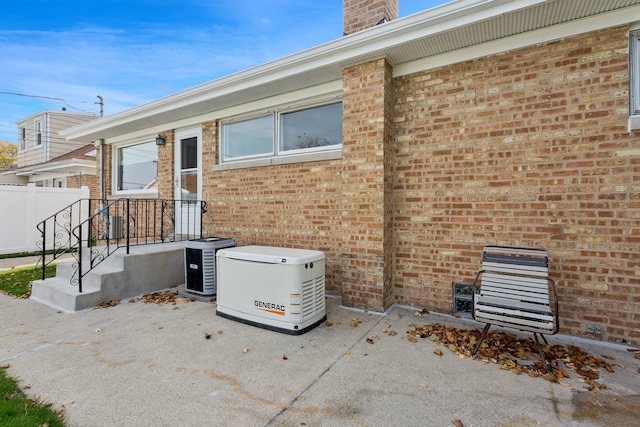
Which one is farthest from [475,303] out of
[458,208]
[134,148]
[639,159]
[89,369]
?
[134,148]

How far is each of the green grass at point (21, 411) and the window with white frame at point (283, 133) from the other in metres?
4.07

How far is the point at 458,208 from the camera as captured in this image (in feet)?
12.6

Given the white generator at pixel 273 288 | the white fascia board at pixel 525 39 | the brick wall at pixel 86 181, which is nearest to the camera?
→ the white fascia board at pixel 525 39

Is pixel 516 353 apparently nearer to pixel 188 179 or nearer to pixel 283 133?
pixel 283 133

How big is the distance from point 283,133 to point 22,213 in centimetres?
902

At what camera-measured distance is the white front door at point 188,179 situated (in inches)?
257

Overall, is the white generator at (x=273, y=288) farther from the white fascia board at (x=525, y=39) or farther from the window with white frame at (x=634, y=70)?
the window with white frame at (x=634, y=70)

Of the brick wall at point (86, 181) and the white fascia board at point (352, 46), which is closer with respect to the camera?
the white fascia board at point (352, 46)

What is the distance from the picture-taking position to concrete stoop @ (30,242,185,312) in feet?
14.1

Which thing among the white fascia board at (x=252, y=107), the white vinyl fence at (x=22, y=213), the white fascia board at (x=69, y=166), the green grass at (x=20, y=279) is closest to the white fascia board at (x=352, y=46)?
the white fascia board at (x=252, y=107)

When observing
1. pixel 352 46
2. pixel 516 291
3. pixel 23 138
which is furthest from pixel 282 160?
pixel 23 138

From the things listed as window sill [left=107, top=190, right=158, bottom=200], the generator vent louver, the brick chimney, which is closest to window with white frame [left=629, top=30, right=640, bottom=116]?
the brick chimney

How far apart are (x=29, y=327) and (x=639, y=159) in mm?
6716

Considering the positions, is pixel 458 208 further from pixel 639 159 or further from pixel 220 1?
pixel 220 1
